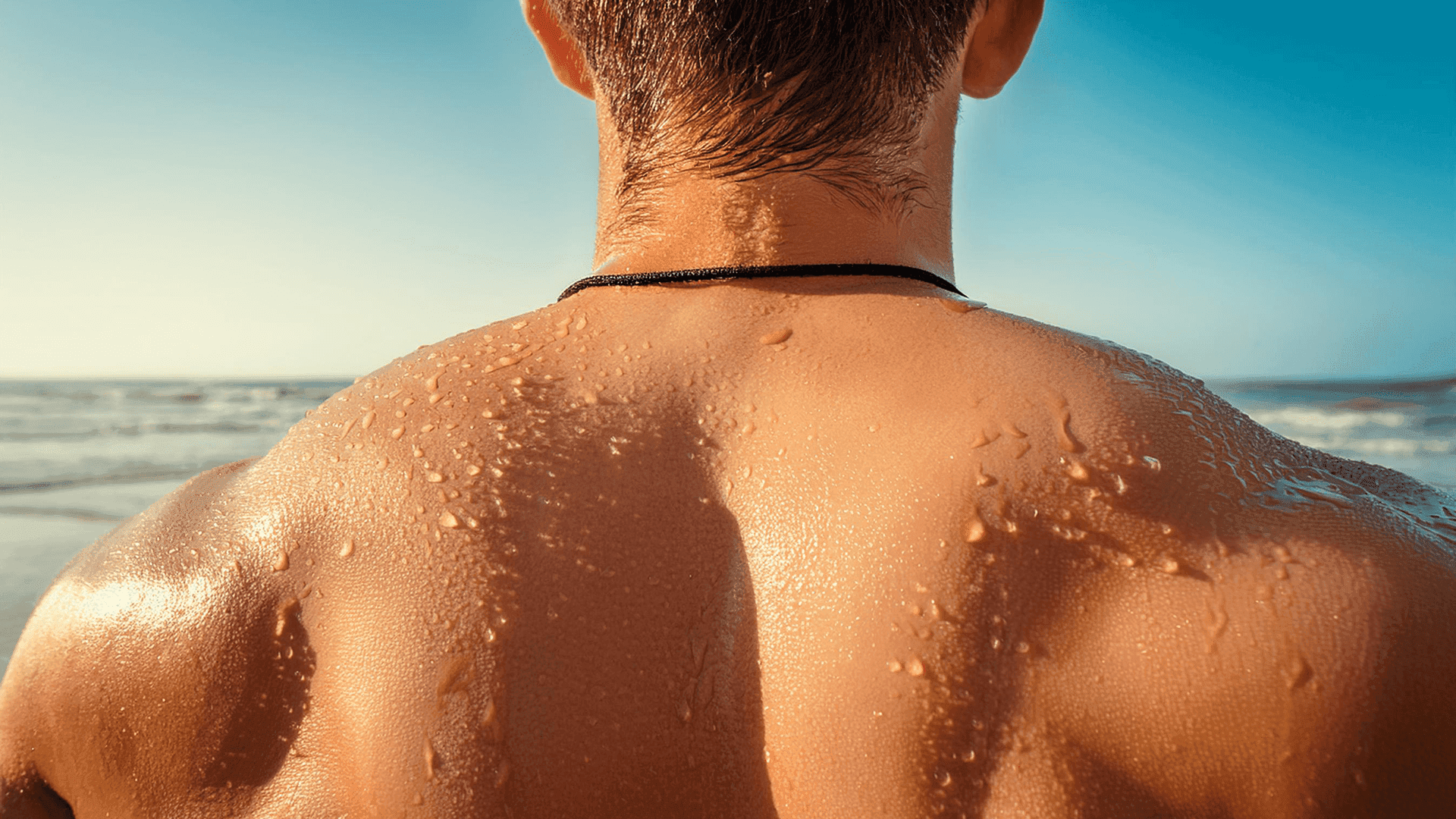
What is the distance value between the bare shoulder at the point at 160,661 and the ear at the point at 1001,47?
1131mm

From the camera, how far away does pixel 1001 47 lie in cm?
123

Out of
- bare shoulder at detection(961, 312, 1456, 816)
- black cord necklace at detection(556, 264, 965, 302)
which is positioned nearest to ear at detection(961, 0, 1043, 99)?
black cord necklace at detection(556, 264, 965, 302)

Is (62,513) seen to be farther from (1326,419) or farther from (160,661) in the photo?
(1326,419)

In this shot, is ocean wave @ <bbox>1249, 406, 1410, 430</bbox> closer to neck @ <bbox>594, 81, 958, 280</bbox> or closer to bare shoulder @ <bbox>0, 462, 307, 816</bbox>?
neck @ <bbox>594, 81, 958, 280</bbox>

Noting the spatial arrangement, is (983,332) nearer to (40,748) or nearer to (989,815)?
(989,815)

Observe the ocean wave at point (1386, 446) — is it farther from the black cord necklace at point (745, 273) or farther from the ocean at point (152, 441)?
the black cord necklace at point (745, 273)

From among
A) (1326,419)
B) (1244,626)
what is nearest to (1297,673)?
(1244,626)

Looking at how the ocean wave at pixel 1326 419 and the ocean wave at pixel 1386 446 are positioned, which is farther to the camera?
the ocean wave at pixel 1326 419

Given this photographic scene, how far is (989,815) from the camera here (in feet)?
2.29

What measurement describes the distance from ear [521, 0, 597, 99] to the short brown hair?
0.14 m

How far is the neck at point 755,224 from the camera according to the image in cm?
96

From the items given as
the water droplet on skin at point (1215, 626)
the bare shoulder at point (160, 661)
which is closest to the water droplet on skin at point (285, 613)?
the bare shoulder at point (160, 661)

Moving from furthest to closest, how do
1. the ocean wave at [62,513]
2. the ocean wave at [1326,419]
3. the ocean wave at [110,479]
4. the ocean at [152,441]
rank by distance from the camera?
the ocean wave at [1326,419], the ocean wave at [110,479], the ocean wave at [62,513], the ocean at [152,441]

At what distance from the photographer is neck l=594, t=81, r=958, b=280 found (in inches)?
37.6
